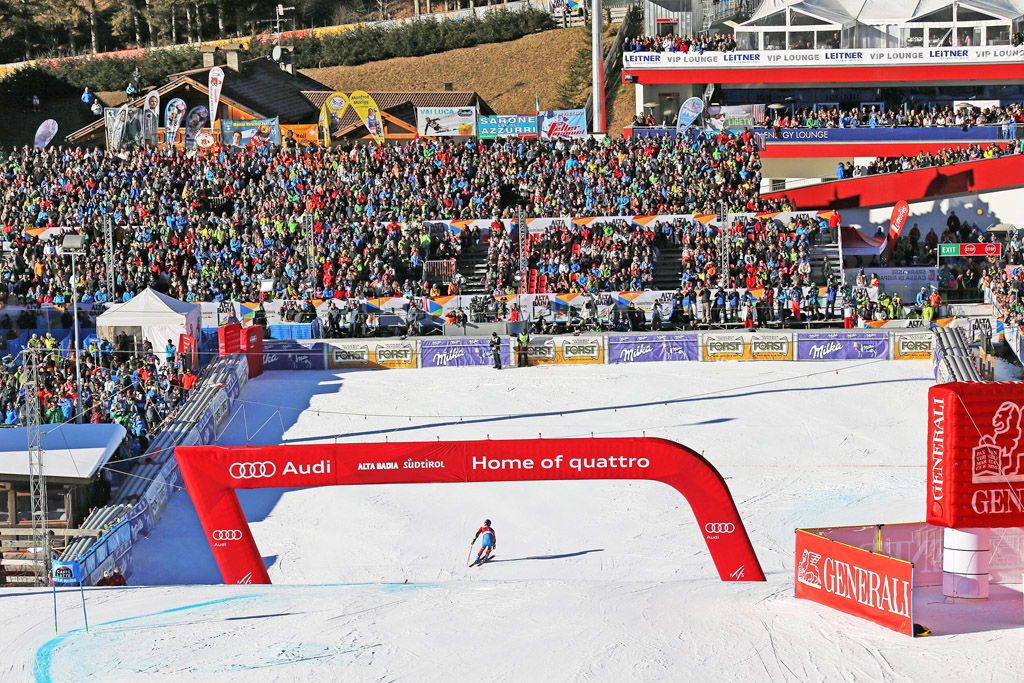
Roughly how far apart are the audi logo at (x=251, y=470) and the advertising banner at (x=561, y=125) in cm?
2870

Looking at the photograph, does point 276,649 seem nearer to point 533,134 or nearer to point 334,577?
point 334,577

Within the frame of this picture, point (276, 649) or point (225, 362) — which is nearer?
point (276, 649)

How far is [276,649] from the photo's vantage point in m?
13.3

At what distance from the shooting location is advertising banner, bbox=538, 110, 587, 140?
1667 inches

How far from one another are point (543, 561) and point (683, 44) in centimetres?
3496

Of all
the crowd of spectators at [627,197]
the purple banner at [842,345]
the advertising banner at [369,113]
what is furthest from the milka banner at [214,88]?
the purple banner at [842,345]

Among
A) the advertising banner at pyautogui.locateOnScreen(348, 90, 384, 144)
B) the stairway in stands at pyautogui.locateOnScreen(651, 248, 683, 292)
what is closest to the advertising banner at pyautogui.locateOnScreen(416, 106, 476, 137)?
the advertising banner at pyautogui.locateOnScreen(348, 90, 384, 144)

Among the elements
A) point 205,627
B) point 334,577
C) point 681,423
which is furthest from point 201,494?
point 681,423

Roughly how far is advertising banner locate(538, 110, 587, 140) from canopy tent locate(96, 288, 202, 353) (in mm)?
16759

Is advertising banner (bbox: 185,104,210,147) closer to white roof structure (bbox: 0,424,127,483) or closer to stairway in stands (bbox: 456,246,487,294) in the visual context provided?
stairway in stands (bbox: 456,246,487,294)

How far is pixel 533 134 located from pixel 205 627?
1203 inches

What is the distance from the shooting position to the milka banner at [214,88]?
44.8 m

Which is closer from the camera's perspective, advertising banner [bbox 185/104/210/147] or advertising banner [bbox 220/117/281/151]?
advertising banner [bbox 220/117/281/151]

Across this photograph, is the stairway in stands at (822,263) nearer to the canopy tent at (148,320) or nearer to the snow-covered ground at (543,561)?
the snow-covered ground at (543,561)
